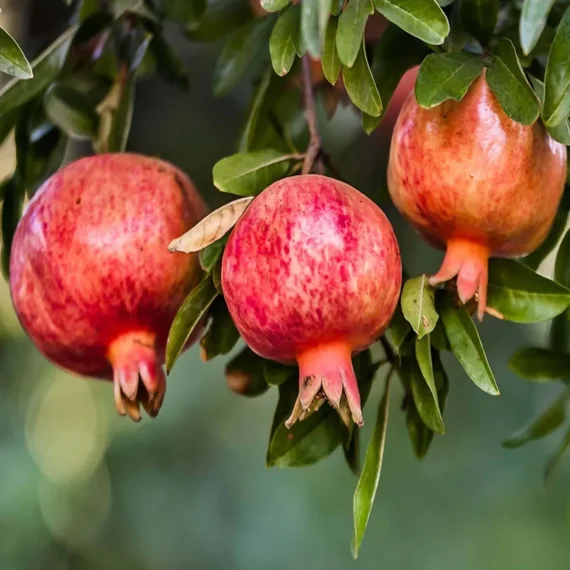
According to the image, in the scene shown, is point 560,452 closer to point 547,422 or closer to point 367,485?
point 547,422

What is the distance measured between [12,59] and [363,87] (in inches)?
8.4

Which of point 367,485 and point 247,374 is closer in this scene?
point 367,485

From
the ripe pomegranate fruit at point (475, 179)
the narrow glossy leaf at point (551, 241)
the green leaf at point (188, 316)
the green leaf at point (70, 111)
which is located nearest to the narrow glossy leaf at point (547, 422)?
the narrow glossy leaf at point (551, 241)

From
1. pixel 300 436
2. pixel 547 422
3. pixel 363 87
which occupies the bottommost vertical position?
pixel 547 422

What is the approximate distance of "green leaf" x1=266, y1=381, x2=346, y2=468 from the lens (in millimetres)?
551

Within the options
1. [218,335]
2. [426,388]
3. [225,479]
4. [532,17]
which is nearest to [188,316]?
[218,335]

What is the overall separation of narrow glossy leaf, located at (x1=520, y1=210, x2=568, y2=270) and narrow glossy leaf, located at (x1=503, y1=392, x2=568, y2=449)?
0.43ft

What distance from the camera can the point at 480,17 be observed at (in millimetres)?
493

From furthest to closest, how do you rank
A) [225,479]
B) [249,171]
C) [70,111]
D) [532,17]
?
[225,479] < [70,111] < [249,171] < [532,17]

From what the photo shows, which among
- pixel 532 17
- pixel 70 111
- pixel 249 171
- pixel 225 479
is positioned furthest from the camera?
pixel 225 479

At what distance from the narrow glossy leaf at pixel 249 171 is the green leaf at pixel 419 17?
13 cm

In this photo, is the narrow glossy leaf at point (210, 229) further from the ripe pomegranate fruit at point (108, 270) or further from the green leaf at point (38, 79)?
the green leaf at point (38, 79)

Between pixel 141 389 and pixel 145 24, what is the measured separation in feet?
1.11

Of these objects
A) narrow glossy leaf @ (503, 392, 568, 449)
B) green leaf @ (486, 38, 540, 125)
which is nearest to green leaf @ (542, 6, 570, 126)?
green leaf @ (486, 38, 540, 125)
